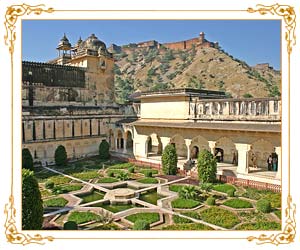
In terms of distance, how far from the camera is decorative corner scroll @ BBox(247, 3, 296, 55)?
732 cm

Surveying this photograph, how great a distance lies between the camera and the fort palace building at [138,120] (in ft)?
57.8

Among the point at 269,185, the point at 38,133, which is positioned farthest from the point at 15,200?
the point at 38,133

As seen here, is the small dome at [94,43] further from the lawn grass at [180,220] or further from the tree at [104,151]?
the lawn grass at [180,220]

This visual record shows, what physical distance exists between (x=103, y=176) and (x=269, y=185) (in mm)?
9998

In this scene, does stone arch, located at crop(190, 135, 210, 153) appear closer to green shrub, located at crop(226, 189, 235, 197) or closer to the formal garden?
the formal garden

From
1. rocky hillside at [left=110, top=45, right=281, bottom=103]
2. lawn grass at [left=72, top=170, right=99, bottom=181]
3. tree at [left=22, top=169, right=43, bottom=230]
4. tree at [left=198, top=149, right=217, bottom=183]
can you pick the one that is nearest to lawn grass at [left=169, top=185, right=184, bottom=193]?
tree at [left=198, top=149, right=217, bottom=183]

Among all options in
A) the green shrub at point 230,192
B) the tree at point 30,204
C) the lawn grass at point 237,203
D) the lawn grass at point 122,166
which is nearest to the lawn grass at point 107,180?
the lawn grass at point 122,166

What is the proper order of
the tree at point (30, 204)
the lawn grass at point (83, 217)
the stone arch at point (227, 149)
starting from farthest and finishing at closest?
the stone arch at point (227, 149), the lawn grass at point (83, 217), the tree at point (30, 204)

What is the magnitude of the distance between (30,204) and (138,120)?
59.0ft

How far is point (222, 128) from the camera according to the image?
1761cm

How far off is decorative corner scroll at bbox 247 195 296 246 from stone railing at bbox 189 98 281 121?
405 inches

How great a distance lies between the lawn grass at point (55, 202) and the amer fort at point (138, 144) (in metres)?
0.05
